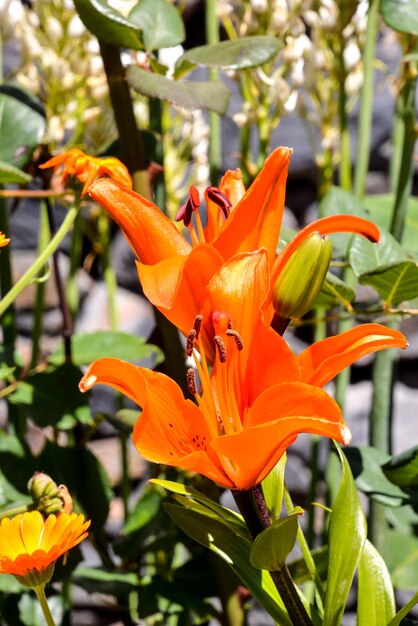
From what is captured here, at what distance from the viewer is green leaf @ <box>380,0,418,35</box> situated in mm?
486

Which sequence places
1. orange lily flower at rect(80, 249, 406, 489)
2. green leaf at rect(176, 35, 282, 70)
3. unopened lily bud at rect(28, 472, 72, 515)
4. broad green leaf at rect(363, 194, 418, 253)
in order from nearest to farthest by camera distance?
orange lily flower at rect(80, 249, 406, 489) < unopened lily bud at rect(28, 472, 72, 515) < green leaf at rect(176, 35, 282, 70) < broad green leaf at rect(363, 194, 418, 253)

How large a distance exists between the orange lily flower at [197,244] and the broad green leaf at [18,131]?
25cm

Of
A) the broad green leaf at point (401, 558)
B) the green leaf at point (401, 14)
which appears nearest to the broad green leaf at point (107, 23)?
the green leaf at point (401, 14)

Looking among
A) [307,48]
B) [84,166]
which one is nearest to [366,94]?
[307,48]

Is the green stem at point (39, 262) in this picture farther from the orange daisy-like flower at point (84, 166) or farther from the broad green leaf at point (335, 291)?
the broad green leaf at point (335, 291)

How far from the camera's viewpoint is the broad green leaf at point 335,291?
48 cm

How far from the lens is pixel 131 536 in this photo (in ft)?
2.04

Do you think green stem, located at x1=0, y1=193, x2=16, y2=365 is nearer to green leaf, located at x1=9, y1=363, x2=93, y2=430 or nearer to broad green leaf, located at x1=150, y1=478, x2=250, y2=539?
green leaf, located at x1=9, y1=363, x2=93, y2=430

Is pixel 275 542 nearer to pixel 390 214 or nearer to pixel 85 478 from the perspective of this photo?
pixel 85 478

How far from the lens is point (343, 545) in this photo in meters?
0.34

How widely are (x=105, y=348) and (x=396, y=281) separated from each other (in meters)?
0.25

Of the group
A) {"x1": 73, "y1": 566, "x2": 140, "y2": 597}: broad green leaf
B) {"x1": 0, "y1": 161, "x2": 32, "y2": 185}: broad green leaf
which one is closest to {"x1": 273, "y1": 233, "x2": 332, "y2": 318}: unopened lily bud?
{"x1": 0, "y1": 161, "x2": 32, "y2": 185}: broad green leaf

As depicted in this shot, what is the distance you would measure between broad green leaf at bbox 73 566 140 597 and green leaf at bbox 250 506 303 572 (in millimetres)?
300

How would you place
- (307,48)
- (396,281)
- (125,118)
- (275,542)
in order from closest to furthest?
(275,542), (396,281), (125,118), (307,48)
